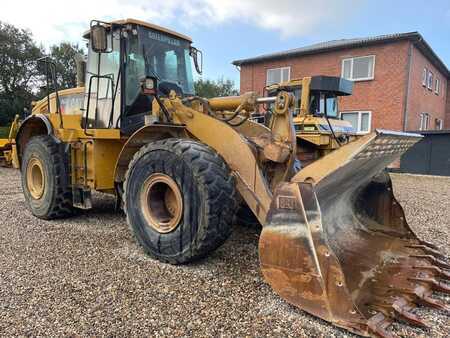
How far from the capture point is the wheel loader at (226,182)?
2439 millimetres

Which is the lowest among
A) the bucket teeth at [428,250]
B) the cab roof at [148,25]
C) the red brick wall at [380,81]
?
the bucket teeth at [428,250]

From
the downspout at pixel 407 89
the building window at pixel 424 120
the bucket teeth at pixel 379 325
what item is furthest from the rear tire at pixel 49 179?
the building window at pixel 424 120

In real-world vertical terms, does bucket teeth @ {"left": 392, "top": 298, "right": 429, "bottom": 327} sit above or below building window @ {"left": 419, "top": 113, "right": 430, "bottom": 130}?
below

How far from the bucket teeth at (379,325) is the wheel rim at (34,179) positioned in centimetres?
464

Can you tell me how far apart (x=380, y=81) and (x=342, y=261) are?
601 inches

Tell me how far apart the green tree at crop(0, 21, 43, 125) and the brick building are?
57.0 feet

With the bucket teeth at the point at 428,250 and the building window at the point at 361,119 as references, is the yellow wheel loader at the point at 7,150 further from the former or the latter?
the building window at the point at 361,119

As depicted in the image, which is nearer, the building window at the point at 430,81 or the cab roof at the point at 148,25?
the cab roof at the point at 148,25

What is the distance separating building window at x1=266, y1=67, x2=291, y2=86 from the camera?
1917 centimetres

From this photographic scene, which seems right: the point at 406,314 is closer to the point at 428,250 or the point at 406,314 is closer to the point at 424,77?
the point at 428,250

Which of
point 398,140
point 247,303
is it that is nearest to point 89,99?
point 247,303

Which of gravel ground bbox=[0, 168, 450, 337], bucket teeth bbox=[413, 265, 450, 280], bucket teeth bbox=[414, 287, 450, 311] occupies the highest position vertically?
bucket teeth bbox=[413, 265, 450, 280]

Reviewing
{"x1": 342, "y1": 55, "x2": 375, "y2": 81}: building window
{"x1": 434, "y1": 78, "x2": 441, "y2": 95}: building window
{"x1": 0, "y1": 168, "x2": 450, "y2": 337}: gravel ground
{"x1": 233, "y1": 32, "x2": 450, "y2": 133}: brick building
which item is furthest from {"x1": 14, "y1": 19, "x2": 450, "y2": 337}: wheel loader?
{"x1": 434, "y1": 78, "x2": 441, "y2": 95}: building window

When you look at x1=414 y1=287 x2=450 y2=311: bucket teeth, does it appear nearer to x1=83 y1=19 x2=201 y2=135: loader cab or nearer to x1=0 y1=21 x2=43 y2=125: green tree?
x1=83 y1=19 x2=201 y2=135: loader cab
